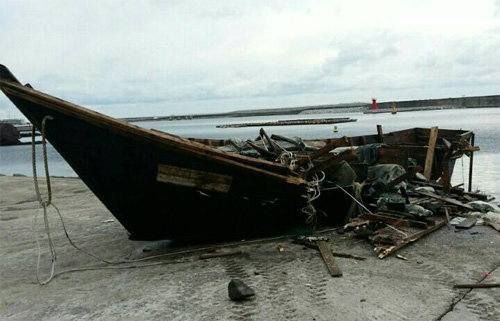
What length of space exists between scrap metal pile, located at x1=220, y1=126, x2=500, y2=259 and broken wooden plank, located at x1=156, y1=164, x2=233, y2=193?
1.06m

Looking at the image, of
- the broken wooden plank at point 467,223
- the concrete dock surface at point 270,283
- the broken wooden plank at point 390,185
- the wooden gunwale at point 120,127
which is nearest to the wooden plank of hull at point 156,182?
the wooden gunwale at point 120,127

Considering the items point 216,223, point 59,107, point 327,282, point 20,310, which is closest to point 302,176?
point 216,223

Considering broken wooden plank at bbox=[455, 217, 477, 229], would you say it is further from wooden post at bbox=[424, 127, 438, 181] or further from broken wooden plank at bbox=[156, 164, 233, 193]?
broken wooden plank at bbox=[156, 164, 233, 193]

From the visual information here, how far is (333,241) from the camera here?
5965mm

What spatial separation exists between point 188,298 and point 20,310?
5.67 feet

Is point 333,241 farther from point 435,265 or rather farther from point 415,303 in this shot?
point 415,303

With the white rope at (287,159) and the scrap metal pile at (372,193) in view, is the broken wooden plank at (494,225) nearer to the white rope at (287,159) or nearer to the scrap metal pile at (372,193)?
the scrap metal pile at (372,193)

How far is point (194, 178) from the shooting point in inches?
201

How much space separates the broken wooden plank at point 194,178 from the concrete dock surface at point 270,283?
98cm

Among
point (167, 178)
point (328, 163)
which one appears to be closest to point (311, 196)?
point (328, 163)

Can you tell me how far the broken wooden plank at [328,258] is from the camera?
4668 millimetres

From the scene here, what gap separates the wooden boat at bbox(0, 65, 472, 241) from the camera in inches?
185

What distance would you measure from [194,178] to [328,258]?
1.95m

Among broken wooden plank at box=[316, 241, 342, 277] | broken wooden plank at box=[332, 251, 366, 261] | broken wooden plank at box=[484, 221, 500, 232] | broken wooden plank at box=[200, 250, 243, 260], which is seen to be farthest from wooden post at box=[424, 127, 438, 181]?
broken wooden plank at box=[200, 250, 243, 260]
